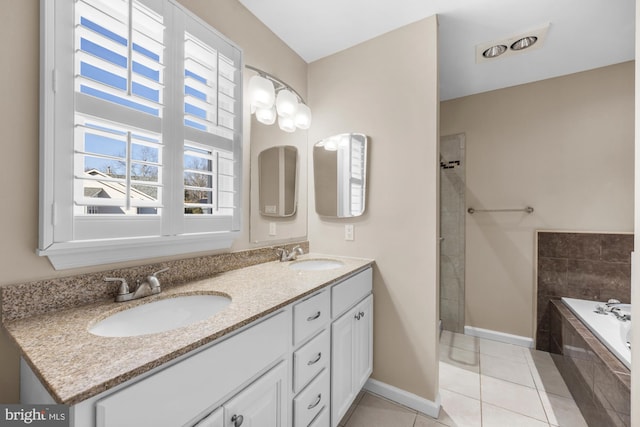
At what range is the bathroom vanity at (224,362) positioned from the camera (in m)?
0.57

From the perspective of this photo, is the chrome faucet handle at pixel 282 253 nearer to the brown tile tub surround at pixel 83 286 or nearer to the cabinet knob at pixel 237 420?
the brown tile tub surround at pixel 83 286

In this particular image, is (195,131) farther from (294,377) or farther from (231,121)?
(294,377)

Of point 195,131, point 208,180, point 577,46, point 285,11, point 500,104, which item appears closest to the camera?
point 195,131

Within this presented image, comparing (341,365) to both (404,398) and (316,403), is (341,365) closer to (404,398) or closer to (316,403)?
(316,403)

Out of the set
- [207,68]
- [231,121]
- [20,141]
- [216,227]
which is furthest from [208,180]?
[20,141]

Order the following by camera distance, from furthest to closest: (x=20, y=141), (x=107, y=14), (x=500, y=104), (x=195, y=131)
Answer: (x=500, y=104) < (x=195, y=131) < (x=107, y=14) < (x=20, y=141)

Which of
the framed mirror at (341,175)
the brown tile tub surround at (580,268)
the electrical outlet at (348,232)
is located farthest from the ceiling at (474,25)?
the brown tile tub surround at (580,268)

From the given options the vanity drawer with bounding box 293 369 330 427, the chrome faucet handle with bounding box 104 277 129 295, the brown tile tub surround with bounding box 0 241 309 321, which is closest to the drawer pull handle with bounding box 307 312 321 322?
the vanity drawer with bounding box 293 369 330 427

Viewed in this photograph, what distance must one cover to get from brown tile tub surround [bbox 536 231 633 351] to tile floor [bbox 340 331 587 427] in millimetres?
471

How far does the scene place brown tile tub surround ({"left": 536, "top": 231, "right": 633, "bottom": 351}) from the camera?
82.0 inches

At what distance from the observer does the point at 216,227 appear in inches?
56.0

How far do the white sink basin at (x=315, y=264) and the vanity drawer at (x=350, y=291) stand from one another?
207 mm

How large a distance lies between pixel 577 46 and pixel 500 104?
0.67 m

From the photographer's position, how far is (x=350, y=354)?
1.53m
